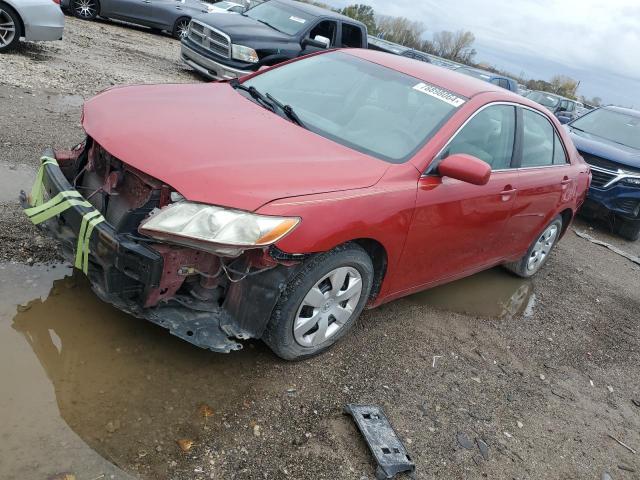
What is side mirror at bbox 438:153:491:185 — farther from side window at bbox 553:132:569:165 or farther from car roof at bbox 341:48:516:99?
side window at bbox 553:132:569:165

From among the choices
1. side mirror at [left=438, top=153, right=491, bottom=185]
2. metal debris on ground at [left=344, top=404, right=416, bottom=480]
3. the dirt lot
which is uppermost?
side mirror at [left=438, top=153, right=491, bottom=185]

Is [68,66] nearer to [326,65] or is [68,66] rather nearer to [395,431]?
[326,65]

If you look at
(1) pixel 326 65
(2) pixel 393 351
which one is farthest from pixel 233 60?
(2) pixel 393 351

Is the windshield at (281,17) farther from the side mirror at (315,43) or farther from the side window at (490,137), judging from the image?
the side window at (490,137)

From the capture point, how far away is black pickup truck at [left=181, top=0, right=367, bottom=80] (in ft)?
32.9

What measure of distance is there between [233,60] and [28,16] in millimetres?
3359

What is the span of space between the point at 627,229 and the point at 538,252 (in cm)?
374

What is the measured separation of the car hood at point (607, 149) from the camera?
26.2ft

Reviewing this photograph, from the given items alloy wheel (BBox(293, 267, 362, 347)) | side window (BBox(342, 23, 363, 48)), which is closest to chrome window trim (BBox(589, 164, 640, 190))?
side window (BBox(342, 23, 363, 48))

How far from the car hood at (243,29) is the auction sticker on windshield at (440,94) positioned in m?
6.94

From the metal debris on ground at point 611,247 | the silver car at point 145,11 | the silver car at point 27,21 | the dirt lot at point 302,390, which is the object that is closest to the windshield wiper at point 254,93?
the dirt lot at point 302,390

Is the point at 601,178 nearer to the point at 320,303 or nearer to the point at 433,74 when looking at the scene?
the point at 433,74

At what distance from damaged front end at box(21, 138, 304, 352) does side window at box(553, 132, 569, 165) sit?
3202mm

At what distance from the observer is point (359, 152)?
3.33 m
